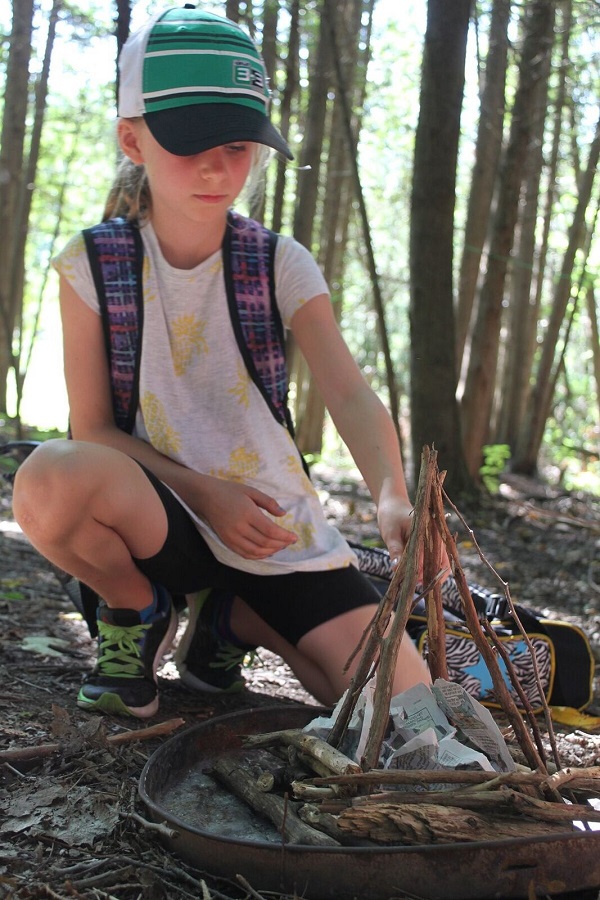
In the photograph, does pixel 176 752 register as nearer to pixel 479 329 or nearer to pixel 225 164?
pixel 225 164

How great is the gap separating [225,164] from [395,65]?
13.9 meters

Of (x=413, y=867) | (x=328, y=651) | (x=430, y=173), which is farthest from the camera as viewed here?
(x=430, y=173)

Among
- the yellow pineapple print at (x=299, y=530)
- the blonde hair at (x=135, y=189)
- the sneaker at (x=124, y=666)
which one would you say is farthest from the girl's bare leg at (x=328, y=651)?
the blonde hair at (x=135, y=189)

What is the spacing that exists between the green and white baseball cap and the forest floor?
1.12 m

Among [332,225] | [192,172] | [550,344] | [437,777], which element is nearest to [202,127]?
[192,172]

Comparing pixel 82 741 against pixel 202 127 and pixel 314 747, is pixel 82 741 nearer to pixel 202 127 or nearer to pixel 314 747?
pixel 314 747

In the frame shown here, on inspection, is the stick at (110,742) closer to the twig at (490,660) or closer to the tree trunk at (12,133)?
the twig at (490,660)

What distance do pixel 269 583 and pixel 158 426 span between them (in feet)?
1.71

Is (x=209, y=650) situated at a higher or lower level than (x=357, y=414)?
lower

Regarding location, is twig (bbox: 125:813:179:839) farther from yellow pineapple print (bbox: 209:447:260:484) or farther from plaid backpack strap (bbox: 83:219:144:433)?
plaid backpack strap (bbox: 83:219:144:433)

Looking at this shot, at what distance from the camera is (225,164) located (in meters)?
2.24

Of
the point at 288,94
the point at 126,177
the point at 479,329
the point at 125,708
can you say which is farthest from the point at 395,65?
the point at 125,708

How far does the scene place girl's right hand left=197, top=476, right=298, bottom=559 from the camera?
2053 mm

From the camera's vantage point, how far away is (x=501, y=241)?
6973 millimetres
